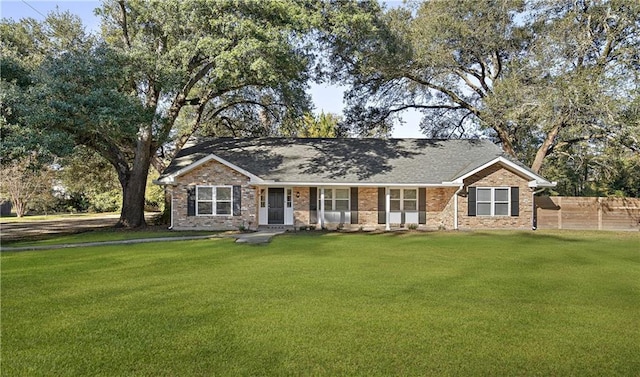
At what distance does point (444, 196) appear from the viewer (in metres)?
20.6

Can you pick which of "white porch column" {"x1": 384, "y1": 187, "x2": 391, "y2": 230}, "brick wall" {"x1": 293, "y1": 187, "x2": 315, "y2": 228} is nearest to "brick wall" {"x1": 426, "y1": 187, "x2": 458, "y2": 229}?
"white porch column" {"x1": 384, "y1": 187, "x2": 391, "y2": 230}

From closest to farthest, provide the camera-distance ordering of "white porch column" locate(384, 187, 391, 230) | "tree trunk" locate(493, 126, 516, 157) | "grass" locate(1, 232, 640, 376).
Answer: "grass" locate(1, 232, 640, 376)
"white porch column" locate(384, 187, 391, 230)
"tree trunk" locate(493, 126, 516, 157)

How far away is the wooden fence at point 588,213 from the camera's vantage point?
20.6 metres

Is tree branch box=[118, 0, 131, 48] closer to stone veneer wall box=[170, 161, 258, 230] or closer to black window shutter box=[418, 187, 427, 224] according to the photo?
stone veneer wall box=[170, 161, 258, 230]

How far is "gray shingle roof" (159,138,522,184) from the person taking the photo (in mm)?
20078

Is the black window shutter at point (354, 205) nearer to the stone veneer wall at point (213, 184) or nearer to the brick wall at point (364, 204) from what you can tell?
the brick wall at point (364, 204)

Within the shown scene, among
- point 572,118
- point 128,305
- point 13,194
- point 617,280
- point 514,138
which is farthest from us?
point 13,194

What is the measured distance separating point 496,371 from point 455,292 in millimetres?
3179

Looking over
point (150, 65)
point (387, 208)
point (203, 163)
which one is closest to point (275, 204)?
point (203, 163)

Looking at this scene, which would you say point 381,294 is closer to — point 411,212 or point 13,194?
point 411,212

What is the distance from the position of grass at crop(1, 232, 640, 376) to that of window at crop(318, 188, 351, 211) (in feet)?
31.1

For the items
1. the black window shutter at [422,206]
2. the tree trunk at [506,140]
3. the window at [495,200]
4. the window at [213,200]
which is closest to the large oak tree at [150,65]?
the window at [213,200]

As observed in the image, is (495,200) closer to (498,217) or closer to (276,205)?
(498,217)

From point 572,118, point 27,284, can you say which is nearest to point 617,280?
point 27,284
